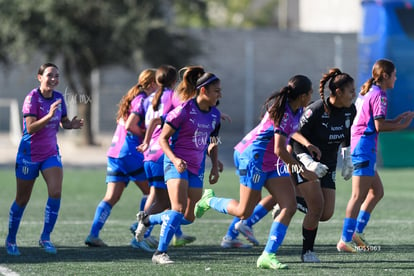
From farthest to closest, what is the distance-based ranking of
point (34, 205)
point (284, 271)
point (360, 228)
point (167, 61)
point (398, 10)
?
1. point (167, 61)
2. point (398, 10)
3. point (34, 205)
4. point (360, 228)
5. point (284, 271)

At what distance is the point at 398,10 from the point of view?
27.0 metres

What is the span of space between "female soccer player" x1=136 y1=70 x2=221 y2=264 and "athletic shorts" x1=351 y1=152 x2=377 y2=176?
71.3 inches

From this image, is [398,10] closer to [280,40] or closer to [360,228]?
[280,40]

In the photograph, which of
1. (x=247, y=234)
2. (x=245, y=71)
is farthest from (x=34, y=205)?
(x=245, y=71)

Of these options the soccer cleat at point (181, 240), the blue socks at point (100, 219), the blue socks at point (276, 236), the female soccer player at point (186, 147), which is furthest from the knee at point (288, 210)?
the blue socks at point (100, 219)

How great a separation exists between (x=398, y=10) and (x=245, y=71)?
12.1 metres

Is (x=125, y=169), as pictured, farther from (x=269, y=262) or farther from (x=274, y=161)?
(x=269, y=262)

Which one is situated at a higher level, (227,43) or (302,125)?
(302,125)

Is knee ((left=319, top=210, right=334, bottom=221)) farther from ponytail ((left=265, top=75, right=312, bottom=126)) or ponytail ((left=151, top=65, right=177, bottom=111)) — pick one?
ponytail ((left=151, top=65, right=177, bottom=111))

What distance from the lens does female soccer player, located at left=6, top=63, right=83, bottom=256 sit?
404 inches

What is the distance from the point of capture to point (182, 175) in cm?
947

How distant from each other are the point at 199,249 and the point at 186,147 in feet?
5.81

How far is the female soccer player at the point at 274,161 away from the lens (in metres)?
8.98

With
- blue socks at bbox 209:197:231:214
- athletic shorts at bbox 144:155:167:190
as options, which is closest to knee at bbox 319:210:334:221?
blue socks at bbox 209:197:231:214
